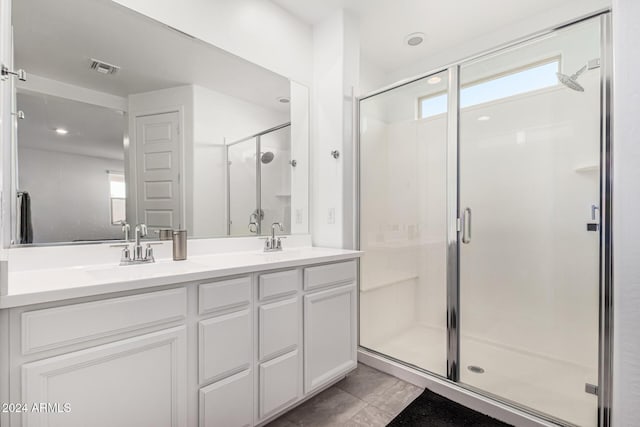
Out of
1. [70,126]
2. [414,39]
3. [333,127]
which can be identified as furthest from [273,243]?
[414,39]

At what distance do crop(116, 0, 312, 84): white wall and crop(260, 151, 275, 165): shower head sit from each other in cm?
60

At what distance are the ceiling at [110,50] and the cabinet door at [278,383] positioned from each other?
5.12 ft

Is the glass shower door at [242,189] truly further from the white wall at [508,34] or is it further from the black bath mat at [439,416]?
the white wall at [508,34]

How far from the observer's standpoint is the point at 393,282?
257cm

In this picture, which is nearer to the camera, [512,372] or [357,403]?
[357,403]

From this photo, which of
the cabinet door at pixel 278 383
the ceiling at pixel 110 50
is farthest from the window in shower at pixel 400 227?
the ceiling at pixel 110 50

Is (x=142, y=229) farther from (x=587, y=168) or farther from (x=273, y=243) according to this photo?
(x=587, y=168)

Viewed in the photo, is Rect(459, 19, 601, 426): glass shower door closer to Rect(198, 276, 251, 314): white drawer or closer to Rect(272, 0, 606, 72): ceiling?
Rect(272, 0, 606, 72): ceiling

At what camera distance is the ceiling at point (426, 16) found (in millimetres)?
2221

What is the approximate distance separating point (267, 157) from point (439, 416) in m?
1.92

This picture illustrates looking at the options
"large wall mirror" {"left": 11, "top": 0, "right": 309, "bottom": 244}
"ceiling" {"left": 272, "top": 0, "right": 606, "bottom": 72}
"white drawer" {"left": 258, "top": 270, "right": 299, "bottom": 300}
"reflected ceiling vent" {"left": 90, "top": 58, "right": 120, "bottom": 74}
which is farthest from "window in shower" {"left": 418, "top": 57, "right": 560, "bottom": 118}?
"reflected ceiling vent" {"left": 90, "top": 58, "right": 120, "bottom": 74}

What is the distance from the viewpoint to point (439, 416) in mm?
1656

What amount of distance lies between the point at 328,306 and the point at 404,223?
998 millimetres

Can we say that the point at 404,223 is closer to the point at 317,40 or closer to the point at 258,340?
the point at 258,340
